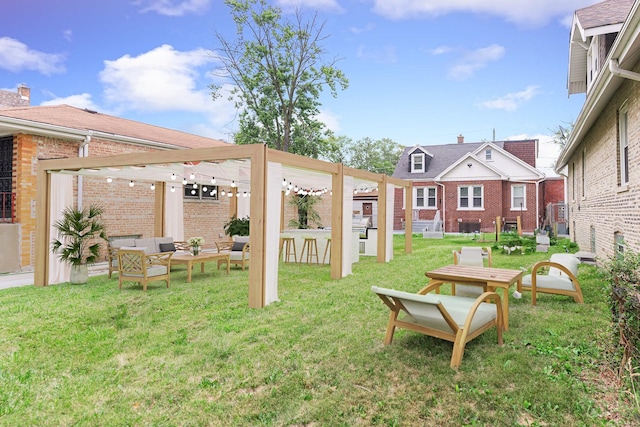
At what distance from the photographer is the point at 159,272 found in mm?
8555

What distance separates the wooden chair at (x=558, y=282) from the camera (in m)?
6.37

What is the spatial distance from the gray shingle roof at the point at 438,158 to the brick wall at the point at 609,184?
15.7 meters

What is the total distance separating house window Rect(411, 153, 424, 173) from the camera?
2936 cm

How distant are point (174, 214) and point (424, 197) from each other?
19228 millimetres

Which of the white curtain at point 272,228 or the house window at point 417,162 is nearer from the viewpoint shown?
the white curtain at point 272,228

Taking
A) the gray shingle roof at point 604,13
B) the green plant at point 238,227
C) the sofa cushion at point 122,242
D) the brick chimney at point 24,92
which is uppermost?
the brick chimney at point 24,92

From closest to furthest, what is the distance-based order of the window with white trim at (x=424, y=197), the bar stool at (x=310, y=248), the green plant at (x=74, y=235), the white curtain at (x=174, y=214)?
the green plant at (x=74, y=235), the bar stool at (x=310, y=248), the white curtain at (x=174, y=214), the window with white trim at (x=424, y=197)

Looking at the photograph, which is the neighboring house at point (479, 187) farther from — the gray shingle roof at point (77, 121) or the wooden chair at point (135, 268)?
the wooden chair at point (135, 268)

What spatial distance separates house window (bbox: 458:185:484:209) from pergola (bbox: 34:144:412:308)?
45.4ft

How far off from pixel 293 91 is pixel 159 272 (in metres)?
16.0

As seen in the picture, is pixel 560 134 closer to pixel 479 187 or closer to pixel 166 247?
pixel 479 187

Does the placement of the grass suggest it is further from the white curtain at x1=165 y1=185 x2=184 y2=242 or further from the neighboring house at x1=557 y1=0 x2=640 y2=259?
the white curtain at x1=165 y1=185 x2=184 y2=242

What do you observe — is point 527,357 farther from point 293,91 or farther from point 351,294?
point 293,91

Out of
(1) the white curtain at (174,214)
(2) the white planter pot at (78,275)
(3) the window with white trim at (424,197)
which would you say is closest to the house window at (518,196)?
(3) the window with white trim at (424,197)
